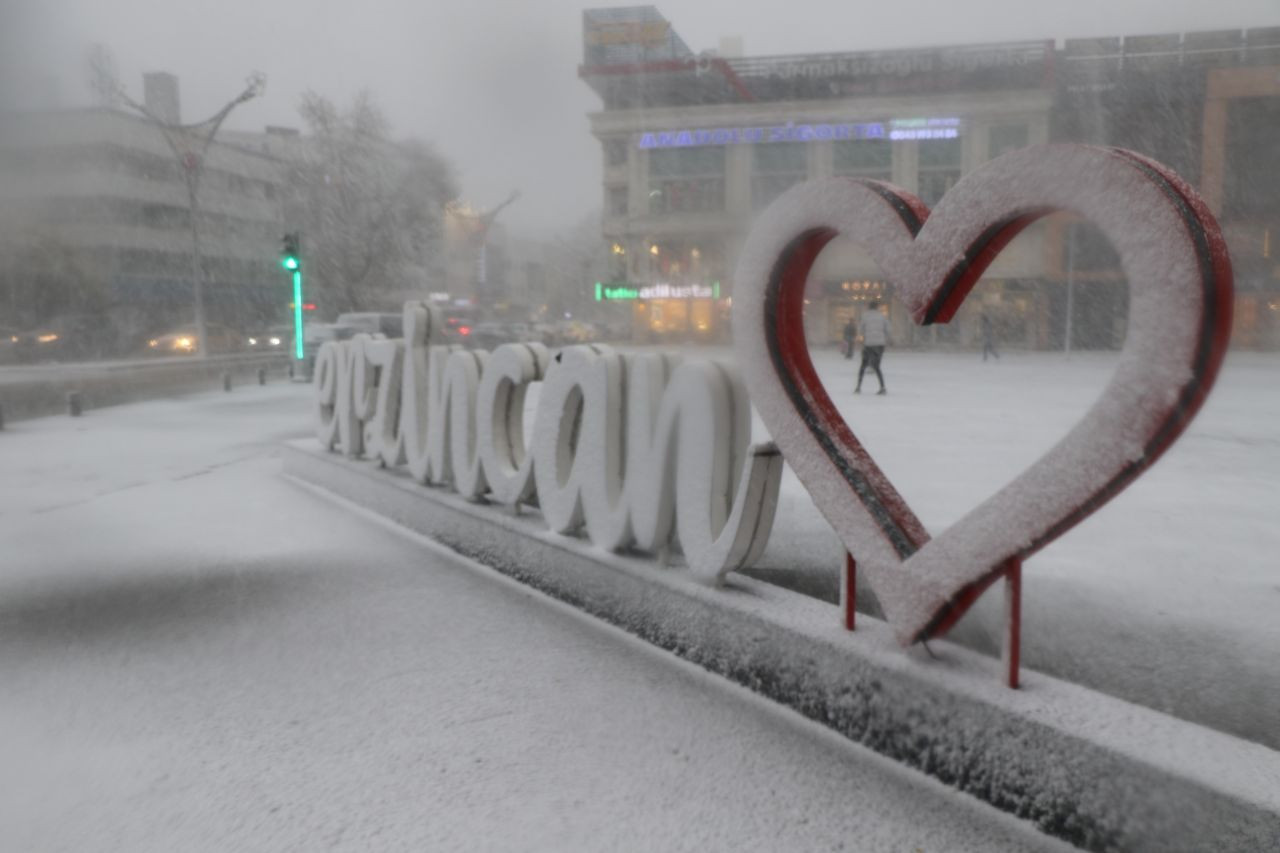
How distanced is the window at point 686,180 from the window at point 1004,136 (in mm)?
10351

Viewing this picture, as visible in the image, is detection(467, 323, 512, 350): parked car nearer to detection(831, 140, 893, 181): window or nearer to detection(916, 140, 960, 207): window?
detection(831, 140, 893, 181): window

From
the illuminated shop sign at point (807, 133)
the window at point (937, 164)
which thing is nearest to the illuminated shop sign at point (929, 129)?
the illuminated shop sign at point (807, 133)

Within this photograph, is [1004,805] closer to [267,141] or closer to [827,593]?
[827,593]

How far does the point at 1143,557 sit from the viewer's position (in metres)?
5.68

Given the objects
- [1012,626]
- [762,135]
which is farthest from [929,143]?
[1012,626]

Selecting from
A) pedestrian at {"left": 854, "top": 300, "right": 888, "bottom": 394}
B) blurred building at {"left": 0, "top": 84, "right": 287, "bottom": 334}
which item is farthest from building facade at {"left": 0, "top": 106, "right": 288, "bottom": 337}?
pedestrian at {"left": 854, "top": 300, "right": 888, "bottom": 394}

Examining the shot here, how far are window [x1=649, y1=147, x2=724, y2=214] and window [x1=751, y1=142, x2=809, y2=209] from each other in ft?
5.07

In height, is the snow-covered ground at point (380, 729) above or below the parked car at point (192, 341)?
below

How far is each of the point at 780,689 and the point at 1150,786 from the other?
143 cm

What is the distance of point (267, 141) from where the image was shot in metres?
64.0

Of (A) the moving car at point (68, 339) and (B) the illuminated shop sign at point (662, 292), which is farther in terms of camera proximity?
(B) the illuminated shop sign at point (662, 292)

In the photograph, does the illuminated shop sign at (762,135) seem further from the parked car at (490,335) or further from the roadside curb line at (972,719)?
the roadside curb line at (972,719)

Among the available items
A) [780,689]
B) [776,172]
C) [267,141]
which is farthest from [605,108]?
[780,689]

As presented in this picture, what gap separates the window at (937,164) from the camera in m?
36.0
